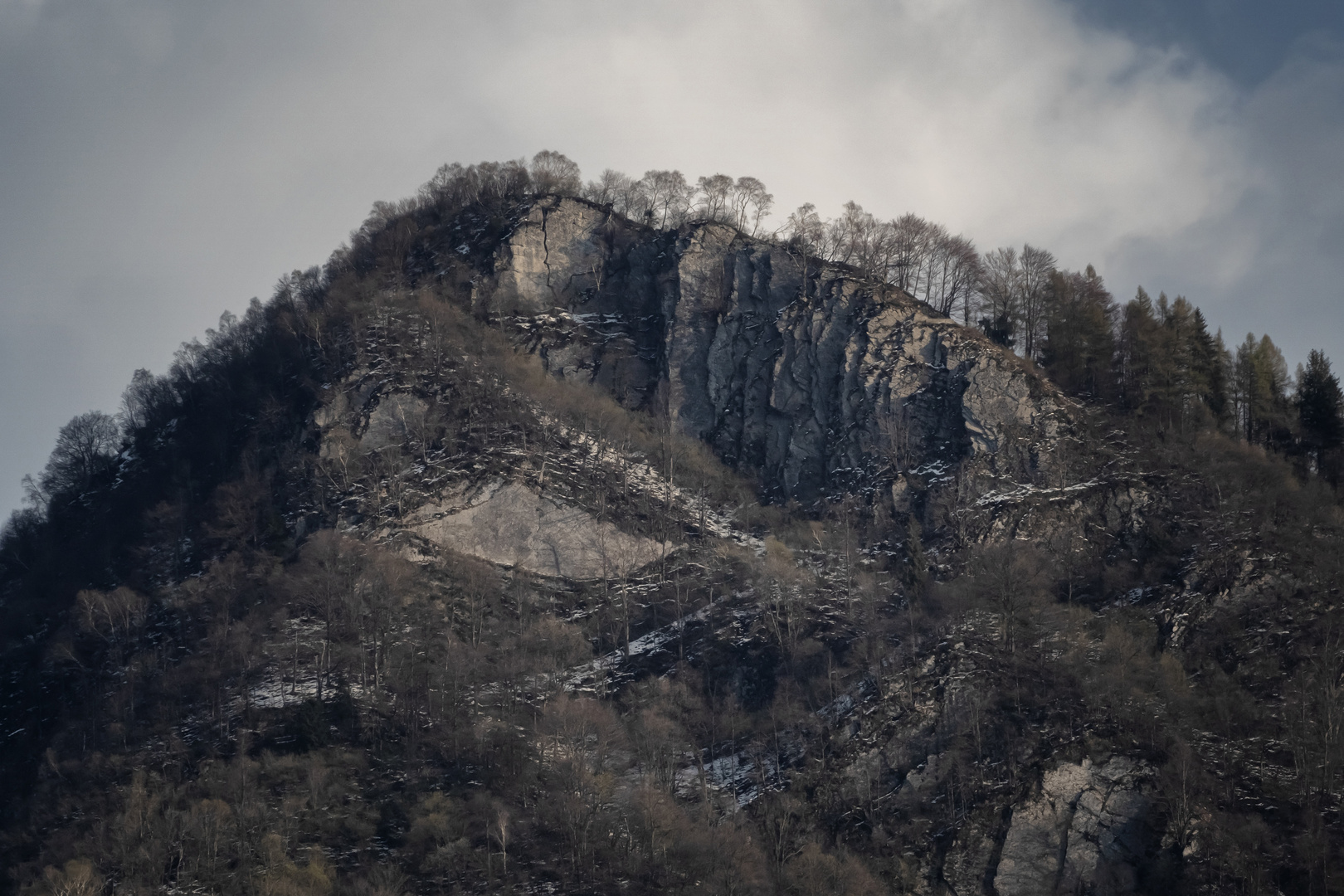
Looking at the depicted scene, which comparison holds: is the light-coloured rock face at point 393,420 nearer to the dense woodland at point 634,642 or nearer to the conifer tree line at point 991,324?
the dense woodland at point 634,642

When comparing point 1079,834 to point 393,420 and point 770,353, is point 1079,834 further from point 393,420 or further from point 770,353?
point 393,420

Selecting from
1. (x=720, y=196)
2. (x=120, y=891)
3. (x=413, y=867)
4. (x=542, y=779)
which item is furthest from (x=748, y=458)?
(x=120, y=891)

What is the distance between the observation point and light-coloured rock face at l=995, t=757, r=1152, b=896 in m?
59.2

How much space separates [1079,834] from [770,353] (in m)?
51.1

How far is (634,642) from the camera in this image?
77.9 m

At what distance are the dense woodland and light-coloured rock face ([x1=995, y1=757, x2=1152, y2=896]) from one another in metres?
1.22

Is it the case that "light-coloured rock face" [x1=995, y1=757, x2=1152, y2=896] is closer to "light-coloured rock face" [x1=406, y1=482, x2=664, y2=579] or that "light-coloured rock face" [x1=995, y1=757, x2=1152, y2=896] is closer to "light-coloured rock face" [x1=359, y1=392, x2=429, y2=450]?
"light-coloured rock face" [x1=406, y1=482, x2=664, y2=579]

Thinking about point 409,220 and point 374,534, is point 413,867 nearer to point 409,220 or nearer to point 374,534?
point 374,534

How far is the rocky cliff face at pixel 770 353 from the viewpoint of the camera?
87062 millimetres

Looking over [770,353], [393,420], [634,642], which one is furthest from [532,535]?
[770,353]

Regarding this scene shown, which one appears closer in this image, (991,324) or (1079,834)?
(1079,834)

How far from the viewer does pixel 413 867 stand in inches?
2314

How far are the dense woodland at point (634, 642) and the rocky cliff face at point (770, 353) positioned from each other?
146 inches

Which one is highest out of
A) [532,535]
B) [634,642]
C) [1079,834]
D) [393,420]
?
[393,420]
